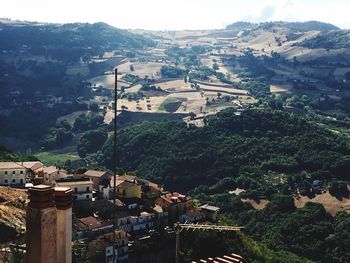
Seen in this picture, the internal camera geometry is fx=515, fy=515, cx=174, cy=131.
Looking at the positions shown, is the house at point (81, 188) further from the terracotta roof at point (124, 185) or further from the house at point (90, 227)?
the house at point (90, 227)

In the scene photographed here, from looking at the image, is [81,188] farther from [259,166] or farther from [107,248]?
[259,166]

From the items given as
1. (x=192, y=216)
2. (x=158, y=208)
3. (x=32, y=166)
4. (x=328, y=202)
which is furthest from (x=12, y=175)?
(x=328, y=202)

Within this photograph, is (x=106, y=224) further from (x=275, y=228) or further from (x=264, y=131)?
(x=264, y=131)

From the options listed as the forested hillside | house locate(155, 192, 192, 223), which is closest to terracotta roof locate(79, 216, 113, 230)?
house locate(155, 192, 192, 223)

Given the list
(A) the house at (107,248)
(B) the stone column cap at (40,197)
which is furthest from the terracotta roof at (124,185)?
(B) the stone column cap at (40,197)

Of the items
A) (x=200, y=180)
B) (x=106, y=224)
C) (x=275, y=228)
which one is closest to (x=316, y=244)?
(x=275, y=228)

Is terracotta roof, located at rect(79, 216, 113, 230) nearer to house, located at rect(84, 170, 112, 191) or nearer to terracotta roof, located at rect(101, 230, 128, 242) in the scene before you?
terracotta roof, located at rect(101, 230, 128, 242)
